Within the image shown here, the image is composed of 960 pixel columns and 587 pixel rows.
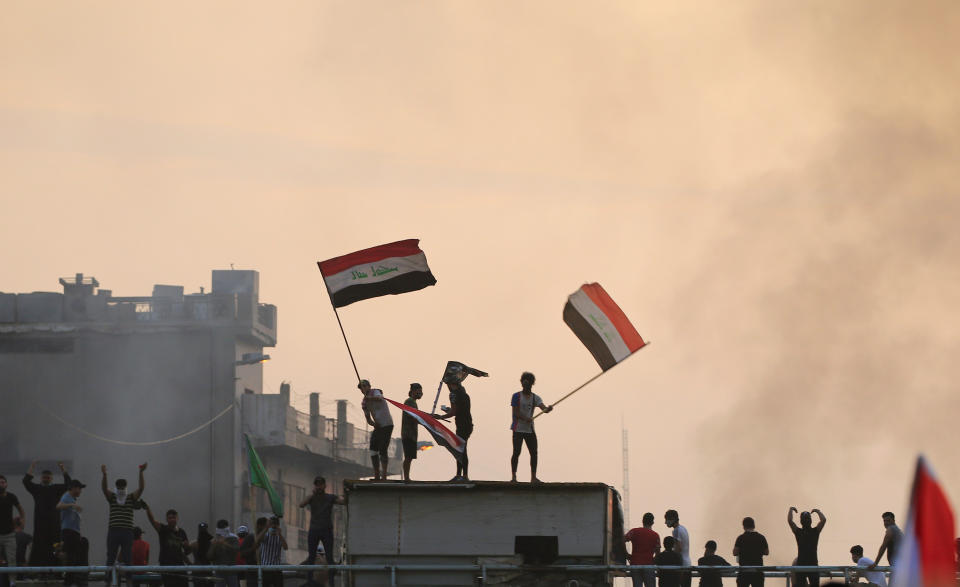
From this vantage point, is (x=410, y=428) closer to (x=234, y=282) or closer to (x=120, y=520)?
(x=120, y=520)

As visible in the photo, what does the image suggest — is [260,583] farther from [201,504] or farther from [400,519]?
[201,504]

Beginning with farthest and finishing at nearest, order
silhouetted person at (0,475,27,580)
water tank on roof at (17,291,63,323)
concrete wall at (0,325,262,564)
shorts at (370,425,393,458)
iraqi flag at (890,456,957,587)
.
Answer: water tank on roof at (17,291,63,323) < concrete wall at (0,325,262,564) < shorts at (370,425,393,458) < silhouetted person at (0,475,27,580) < iraqi flag at (890,456,957,587)

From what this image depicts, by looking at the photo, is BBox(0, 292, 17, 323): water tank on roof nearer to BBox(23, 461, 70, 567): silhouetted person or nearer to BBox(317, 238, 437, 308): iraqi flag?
BBox(317, 238, 437, 308): iraqi flag

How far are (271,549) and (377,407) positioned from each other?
264 centimetres

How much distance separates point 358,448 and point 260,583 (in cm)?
6255

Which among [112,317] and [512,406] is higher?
[112,317]

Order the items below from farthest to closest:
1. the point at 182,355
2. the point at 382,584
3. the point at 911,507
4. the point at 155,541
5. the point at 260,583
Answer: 1. the point at 182,355
2. the point at 155,541
3. the point at 382,584
4. the point at 260,583
5. the point at 911,507

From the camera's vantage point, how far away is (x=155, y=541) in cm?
6950

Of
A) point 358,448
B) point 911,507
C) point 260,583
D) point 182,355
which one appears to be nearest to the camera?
point 911,507

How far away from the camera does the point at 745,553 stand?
80.7ft

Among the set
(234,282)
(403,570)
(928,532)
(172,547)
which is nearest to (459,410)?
(403,570)

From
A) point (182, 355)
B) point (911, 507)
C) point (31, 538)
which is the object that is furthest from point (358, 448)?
point (911, 507)

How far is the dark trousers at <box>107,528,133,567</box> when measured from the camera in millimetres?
24594

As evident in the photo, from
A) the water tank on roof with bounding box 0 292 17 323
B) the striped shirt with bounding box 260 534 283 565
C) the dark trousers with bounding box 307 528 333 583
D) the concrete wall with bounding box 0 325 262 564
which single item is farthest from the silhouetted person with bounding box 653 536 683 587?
the water tank on roof with bounding box 0 292 17 323
